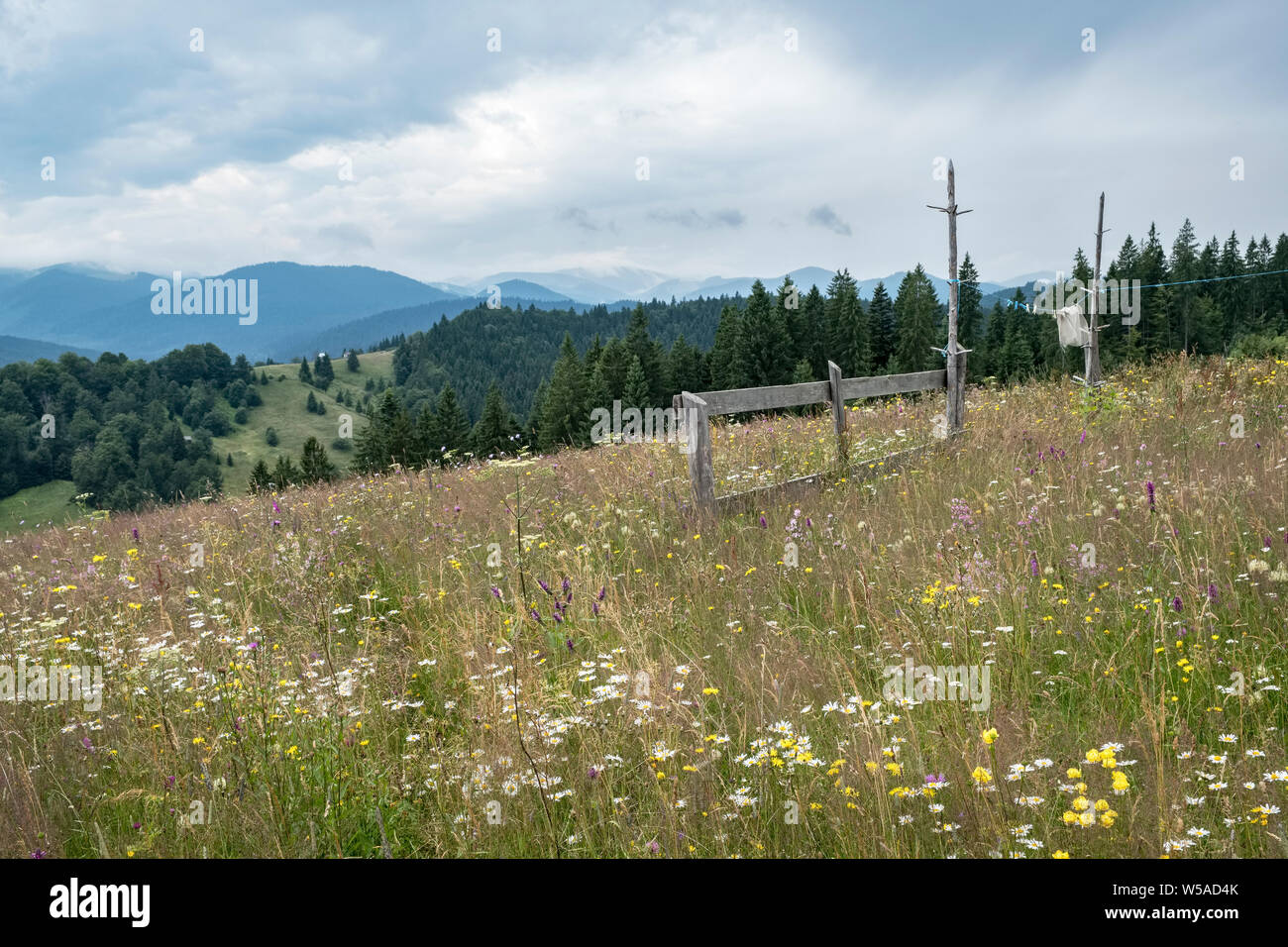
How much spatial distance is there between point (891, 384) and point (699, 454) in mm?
3564

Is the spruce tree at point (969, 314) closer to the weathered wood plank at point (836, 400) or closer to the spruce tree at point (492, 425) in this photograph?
the spruce tree at point (492, 425)

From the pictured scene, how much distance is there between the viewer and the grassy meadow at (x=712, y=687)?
2518 mm

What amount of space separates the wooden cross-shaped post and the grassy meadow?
11.2 ft

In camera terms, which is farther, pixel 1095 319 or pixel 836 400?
pixel 1095 319

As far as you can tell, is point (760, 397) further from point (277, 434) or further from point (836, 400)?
point (277, 434)

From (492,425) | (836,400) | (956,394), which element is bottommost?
(836,400)

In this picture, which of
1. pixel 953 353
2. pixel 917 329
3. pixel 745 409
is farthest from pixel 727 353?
pixel 745 409

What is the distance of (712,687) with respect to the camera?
A: 138 inches

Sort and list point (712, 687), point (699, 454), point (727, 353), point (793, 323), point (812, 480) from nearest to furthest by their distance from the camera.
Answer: point (712, 687) < point (699, 454) < point (812, 480) < point (727, 353) < point (793, 323)

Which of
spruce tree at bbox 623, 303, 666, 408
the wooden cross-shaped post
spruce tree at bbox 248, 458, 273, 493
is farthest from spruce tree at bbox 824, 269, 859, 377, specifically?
the wooden cross-shaped post

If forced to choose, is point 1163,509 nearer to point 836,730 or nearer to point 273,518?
point 836,730

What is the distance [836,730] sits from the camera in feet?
10.1
